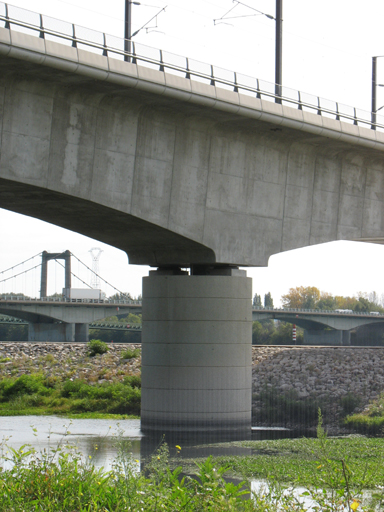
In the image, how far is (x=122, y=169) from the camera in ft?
Result: 67.2

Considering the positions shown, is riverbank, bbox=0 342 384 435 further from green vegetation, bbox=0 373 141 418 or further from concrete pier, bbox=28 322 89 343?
concrete pier, bbox=28 322 89 343

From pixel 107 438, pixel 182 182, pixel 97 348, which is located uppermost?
pixel 182 182

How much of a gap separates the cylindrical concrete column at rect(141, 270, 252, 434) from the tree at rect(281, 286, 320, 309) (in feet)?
460

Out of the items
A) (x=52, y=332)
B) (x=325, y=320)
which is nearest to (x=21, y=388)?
(x=52, y=332)

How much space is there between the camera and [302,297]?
165250 mm

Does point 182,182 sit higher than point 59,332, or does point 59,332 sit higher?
point 182,182

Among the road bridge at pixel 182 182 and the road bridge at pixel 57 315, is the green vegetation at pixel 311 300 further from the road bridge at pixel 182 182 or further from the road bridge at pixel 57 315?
the road bridge at pixel 182 182

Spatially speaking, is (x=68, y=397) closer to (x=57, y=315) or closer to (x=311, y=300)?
(x=57, y=315)

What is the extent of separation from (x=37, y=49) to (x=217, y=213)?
26.6 ft

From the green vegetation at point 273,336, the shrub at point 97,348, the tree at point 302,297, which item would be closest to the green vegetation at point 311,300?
the tree at point 302,297

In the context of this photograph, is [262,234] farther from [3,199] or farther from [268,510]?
[268,510]

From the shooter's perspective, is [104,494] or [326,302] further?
A: [326,302]

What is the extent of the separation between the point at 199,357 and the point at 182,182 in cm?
558

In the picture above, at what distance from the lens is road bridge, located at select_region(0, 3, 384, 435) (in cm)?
1850
